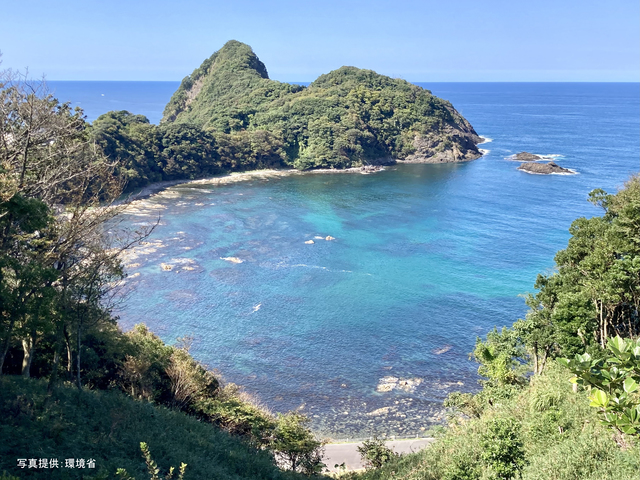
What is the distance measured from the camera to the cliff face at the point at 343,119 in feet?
371

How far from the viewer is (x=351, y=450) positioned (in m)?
27.7

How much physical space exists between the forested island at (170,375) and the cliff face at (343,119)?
87961 millimetres

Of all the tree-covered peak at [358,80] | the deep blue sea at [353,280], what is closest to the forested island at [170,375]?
the deep blue sea at [353,280]

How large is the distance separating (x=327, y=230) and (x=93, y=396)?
50.0 m

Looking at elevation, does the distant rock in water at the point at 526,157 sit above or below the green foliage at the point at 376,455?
above

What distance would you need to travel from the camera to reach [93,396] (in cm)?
1933

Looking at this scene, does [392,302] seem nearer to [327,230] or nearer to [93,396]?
[327,230]

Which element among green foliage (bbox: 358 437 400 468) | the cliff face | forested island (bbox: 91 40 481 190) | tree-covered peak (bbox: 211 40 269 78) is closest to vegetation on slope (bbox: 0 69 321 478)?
green foliage (bbox: 358 437 400 468)

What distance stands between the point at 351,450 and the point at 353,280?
83.1 feet

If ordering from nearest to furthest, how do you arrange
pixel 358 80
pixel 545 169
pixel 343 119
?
pixel 545 169 → pixel 343 119 → pixel 358 80

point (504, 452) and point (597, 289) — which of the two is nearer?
point (504, 452)

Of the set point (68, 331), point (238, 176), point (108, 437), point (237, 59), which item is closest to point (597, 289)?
point (108, 437)

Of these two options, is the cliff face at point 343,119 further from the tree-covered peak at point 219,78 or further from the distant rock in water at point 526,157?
the distant rock in water at point 526,157

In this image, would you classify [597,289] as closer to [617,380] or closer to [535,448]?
[535,448]
